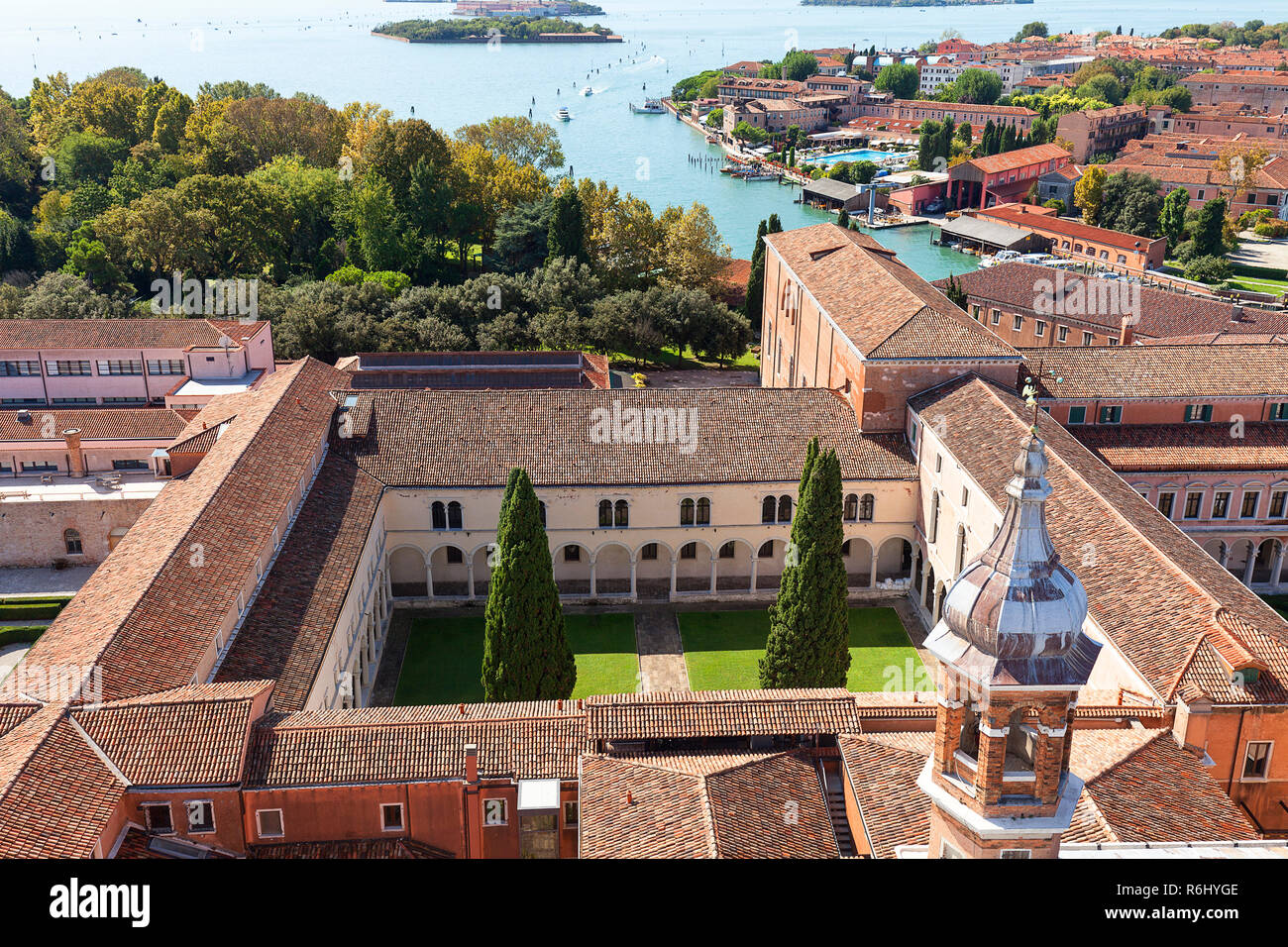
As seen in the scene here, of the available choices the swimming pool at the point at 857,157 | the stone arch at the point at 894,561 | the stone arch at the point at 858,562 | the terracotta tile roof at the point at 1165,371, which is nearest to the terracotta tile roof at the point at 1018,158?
the swimming pool at the point at 857,157

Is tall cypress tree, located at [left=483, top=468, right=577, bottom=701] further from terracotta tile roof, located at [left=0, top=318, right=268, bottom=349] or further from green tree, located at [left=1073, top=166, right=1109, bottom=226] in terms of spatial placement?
green tree, located at [left=1073, top=166, right=1109, bottom=226]

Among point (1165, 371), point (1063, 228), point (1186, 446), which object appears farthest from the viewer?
point (1063, 228)

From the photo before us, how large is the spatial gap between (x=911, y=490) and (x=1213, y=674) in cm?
1646

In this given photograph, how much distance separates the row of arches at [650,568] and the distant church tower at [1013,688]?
25.8 m

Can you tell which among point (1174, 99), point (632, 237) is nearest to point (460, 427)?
point (632, 237)

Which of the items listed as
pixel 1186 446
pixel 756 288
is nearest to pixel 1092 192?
pixel 756 288

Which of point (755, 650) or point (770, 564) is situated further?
point (770, 564)

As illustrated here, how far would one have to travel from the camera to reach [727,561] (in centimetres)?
4366

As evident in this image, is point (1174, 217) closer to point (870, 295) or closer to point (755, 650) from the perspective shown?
point (870, 295)

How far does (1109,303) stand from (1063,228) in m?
38.9

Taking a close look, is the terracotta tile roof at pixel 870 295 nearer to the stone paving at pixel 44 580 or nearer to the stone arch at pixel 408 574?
the stone arch at pixel 408 574

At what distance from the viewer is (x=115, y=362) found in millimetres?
57406

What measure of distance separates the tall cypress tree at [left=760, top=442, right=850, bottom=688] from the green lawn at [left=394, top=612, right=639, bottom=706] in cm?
698

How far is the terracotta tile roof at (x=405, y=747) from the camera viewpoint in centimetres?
2428
